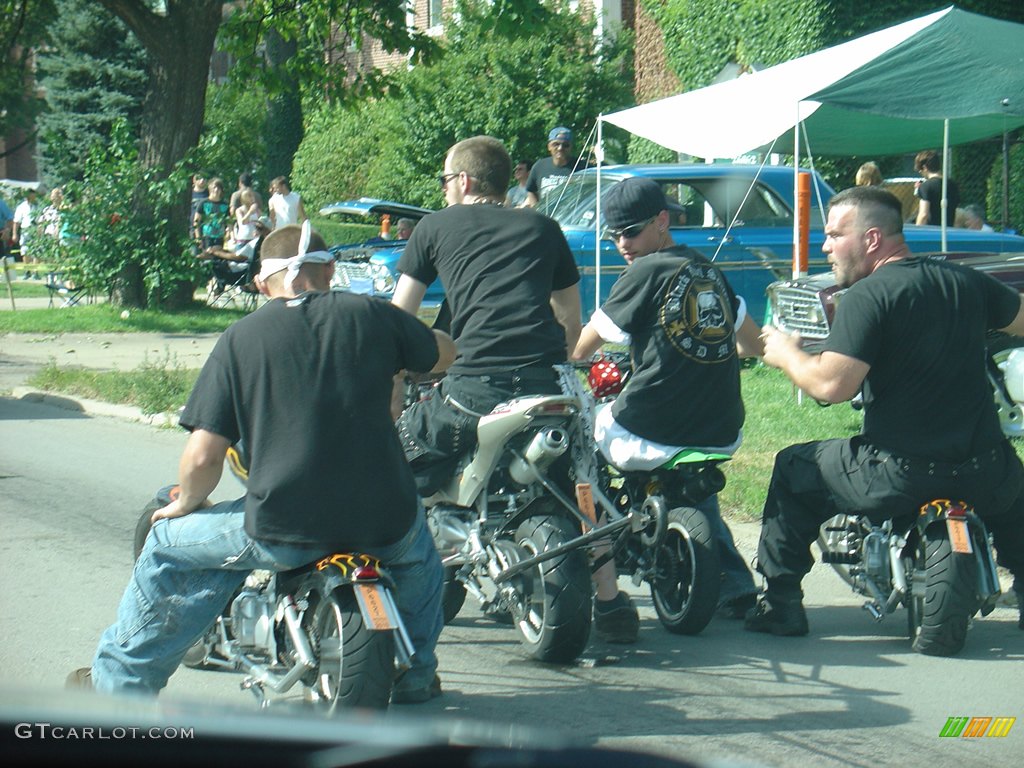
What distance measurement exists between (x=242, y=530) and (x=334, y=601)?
15.8 inches

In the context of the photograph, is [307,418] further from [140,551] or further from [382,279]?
[382,279]

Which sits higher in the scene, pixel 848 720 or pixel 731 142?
pixel 731 142

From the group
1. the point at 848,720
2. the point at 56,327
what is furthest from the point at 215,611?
the point at 56,327

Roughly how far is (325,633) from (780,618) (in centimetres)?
241

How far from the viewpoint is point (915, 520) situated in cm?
573

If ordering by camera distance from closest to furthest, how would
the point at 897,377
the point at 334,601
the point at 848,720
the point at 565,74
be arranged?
the point at 334,601, the point at 848,720, the point at 897,377, the point at 565,74

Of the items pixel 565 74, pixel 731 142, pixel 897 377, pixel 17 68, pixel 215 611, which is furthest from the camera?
pixel 565 74

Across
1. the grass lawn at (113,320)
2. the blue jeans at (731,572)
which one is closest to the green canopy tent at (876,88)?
the blue jeans at (731,572)

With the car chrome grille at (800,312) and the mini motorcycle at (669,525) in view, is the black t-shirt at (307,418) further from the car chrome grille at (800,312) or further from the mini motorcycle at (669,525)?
the car chrome grille at (800,312)

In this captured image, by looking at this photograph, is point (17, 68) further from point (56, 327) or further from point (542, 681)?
point (542, 681)

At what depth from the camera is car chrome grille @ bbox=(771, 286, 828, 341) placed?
989 cm

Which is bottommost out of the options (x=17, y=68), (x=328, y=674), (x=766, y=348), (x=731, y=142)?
(x=328, y=674)

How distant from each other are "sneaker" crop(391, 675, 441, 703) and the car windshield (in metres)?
8.92

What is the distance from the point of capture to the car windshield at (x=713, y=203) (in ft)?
45.0
